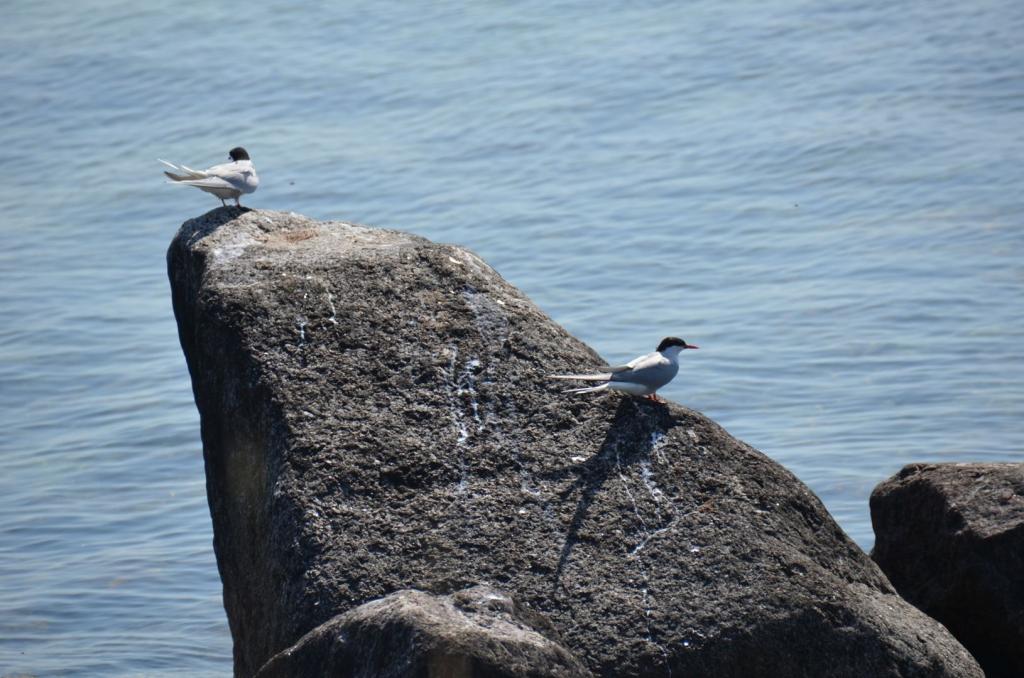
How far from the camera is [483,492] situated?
19.0ft

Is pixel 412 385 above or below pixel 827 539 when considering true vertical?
above

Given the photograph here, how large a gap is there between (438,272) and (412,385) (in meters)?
0.66

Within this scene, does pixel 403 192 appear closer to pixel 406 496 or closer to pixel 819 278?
pixel 819 278

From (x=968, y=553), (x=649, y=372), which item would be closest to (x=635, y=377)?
(x=649, y=372)

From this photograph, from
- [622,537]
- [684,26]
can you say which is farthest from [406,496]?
[684,26]

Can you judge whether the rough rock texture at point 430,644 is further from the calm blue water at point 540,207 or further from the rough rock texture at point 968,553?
the calm blue water at point 540,207

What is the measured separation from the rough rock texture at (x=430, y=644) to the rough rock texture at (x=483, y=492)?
1.40 feet

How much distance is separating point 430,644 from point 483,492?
1.25 m

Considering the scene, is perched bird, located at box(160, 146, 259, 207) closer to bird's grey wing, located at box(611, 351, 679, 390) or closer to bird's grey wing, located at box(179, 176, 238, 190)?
bird's grey wing, located at box(179, 176, 238, 190)

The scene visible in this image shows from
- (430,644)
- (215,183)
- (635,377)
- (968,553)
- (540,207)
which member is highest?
(215,183)

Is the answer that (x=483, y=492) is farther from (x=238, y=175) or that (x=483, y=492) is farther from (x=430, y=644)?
(x=238, y=175)

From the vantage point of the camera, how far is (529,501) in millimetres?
5770

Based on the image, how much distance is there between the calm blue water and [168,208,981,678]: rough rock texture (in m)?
3.80

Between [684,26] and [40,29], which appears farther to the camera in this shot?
[40,29]
